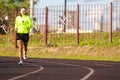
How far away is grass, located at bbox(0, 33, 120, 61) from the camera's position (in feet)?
93.1

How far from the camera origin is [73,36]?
111 feet

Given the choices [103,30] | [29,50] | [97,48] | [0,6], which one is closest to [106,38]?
[103,30]

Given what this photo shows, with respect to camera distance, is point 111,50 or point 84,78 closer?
point 84,78

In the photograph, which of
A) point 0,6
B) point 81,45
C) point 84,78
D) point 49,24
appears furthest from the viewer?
point 0,6

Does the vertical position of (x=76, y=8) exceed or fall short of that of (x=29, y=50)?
it exceeds it

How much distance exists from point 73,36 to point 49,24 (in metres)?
2.08

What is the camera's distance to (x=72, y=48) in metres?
30.3

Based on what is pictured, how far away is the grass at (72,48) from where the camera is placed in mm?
28375

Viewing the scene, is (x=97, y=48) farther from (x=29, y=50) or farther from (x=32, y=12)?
(x=32, y=12)

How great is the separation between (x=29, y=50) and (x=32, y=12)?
374 cm

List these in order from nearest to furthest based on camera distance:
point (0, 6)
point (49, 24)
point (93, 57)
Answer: point (93, 57), point (49, 24), point (0, 6)

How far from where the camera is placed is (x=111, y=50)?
2869cm

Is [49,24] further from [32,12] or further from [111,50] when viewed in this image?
[111,50]

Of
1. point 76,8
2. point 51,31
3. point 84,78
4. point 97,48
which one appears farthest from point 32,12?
point 84,78
